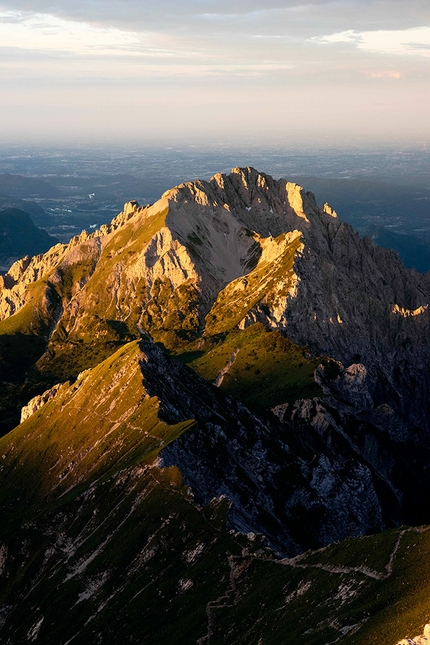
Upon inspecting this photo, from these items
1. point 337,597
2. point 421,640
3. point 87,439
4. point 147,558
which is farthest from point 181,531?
point 421,640

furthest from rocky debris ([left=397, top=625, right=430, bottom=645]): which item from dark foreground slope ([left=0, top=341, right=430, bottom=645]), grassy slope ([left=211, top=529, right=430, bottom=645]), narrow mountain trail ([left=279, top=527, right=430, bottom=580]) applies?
narrow mountain trail ([left=279, top=527, right=430, bottom=580])

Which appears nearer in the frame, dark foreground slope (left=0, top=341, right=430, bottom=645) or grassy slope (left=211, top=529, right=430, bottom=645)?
grassy slope (left=211, top=529, right=430, bottom=645)

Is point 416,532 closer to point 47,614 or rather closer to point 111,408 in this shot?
point 47,614

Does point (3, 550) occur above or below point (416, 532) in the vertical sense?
below

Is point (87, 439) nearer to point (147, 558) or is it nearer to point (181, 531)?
point (147, 558)

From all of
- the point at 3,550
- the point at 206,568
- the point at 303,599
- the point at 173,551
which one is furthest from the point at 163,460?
the point at 303,599

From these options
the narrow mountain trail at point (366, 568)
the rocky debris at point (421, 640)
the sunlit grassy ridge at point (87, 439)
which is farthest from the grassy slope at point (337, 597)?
the sunlit grassy ridge at point (87, 439)

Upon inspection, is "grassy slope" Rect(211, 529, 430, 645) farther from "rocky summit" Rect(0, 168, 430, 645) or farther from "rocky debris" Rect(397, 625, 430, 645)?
"rocky debris" Rect(397, 625, 430, 645)

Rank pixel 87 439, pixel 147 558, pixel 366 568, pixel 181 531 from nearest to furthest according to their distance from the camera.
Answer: pixel 366 568 → pixel 147 558 → pixel 181 531 → pixel 87 439

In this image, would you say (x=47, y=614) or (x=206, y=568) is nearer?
(x=206, y=568)

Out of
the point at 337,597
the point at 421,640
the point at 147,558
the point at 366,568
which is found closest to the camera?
the point at 421,640

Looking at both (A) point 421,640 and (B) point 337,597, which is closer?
(A) point 421,640
